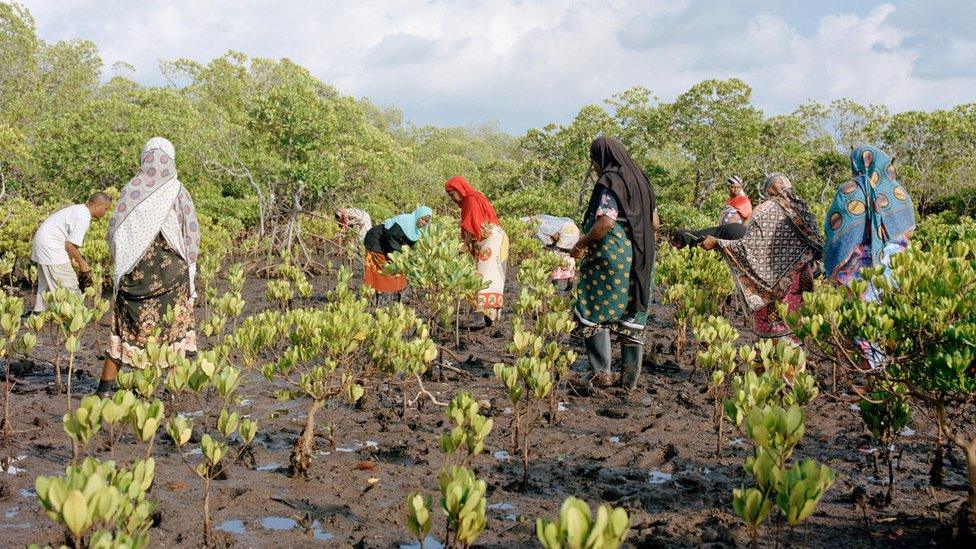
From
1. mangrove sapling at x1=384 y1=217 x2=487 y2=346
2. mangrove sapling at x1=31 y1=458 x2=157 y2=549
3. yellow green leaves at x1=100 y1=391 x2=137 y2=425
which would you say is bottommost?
mangrove sapling at x1=31 y1=458 x2=157 y2=549

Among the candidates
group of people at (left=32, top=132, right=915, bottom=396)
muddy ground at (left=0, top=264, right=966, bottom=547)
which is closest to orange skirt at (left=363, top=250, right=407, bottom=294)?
muddy ground at (left=0, top=264, right=966, bottom=547)

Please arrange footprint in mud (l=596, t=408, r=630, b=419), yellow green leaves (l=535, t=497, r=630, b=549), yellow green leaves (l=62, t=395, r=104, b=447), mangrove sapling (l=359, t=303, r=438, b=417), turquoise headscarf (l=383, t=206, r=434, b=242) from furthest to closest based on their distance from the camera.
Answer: turquoise headscarf (l=383, t=206, r=434, b=242) < footprint in mud (l=596, t=408, r=630, b=419) < mangrove sapling (l=359, t=303, r=438, b=417) < yellow green leaves (l=62, t=395, r=104, b=447) < yellow green leaves (l=535, t=497, r=630, b=549)

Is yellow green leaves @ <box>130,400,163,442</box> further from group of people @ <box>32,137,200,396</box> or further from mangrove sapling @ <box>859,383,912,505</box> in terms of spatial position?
mangrove sapling @ <box>859,383,912,505</box>

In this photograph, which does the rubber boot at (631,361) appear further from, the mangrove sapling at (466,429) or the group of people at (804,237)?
the mangrove sapling at (466,429)

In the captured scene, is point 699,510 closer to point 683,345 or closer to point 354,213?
point 683,345

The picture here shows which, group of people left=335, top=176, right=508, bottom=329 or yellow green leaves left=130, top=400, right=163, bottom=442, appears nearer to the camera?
yellow green leaves left=130, top=400, right=163, bottom=442

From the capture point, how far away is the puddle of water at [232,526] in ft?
11.2

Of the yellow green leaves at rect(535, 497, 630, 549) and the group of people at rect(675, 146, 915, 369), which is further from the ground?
the group of people at rect(675, 146, 915, 369)

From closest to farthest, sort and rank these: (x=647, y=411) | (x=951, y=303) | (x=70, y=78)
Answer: (x=951, y=303) → (x=647, y=411) → (x=70, y=78)

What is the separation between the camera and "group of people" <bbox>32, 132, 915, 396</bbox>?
17.0 ft

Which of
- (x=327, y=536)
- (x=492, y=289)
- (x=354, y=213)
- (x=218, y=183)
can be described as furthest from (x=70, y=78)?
(x=327, y=536)

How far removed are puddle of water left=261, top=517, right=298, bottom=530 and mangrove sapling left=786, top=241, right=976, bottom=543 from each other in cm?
238

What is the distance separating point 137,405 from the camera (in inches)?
122

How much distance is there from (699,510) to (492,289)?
5238mm
